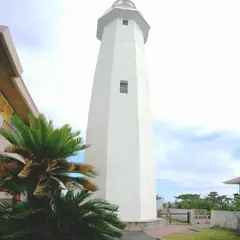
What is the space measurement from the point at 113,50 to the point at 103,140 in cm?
690

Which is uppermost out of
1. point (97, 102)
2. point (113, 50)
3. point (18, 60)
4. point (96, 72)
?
point (113, 50)

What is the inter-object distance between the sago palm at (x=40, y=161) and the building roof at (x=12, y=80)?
686 mm

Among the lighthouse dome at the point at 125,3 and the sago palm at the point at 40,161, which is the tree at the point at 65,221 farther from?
the lighthouse dome at the point at 125,3

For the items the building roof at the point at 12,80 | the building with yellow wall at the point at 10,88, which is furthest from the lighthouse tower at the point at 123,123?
the building roof at the point at 12,80

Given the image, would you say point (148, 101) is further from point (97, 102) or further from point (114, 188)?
point (114, 188)

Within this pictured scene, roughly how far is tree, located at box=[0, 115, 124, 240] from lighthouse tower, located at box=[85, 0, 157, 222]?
27.5 feet

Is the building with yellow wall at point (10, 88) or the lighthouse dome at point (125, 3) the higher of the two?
the lighthouse dome at point (125, 3)

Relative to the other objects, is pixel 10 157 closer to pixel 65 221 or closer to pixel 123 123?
pixel 65 221

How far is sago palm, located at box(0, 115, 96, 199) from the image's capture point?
7.58m

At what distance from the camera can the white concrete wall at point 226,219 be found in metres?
15.5

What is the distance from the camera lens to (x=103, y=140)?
18.0 metres

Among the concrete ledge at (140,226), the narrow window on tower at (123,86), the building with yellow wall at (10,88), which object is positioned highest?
the narrow window on tower at (123,86)

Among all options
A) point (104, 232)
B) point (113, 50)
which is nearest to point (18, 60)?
point (104, 232)

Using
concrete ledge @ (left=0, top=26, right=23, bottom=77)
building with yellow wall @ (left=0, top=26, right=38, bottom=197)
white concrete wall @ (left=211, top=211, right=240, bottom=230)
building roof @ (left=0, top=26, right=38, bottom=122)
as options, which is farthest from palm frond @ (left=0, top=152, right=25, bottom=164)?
white concrete wall @ (left=211, top=211, right=240, bottom=230)
